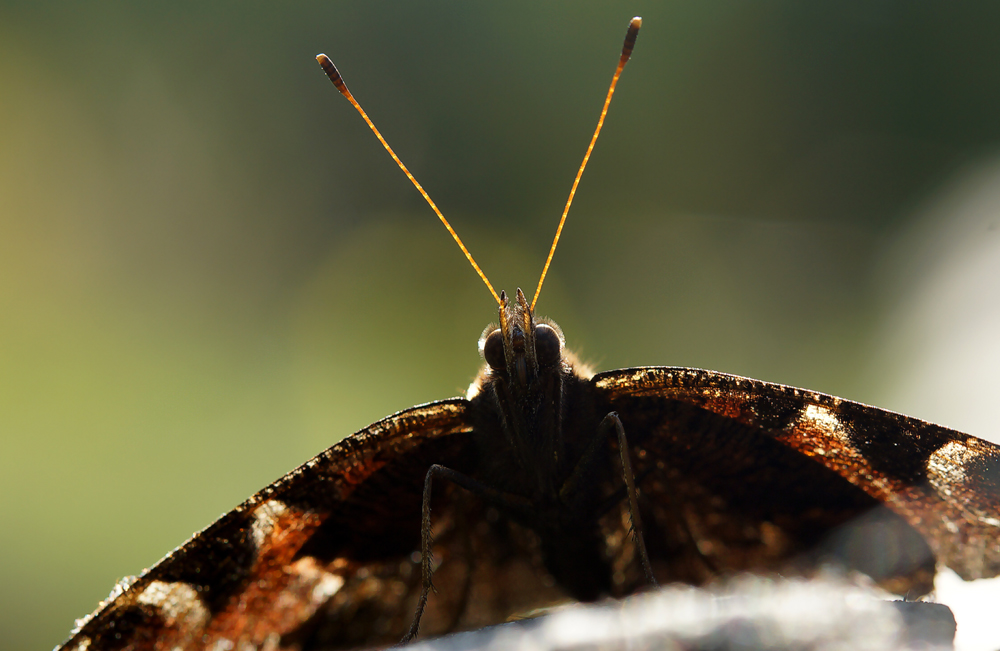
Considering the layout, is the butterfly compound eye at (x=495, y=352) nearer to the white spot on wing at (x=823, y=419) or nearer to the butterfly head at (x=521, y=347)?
the butterfly head at (x=521, y=347)

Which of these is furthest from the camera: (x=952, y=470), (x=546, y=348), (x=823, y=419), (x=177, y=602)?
(x=546, y=348)

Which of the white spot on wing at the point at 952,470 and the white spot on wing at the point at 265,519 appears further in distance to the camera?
the white spot on wing at the point at 265,519

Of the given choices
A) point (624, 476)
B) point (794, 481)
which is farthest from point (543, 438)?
point (794, 481)

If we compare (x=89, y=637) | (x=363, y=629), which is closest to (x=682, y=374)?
(x=363, y=629)

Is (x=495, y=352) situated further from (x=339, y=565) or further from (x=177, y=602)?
(x=177, y=602)

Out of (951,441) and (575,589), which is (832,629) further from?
(575,589)

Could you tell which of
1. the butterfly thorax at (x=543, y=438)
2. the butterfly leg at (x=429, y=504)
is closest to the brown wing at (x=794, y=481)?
the butterfly thorax at (x=543, y=438)

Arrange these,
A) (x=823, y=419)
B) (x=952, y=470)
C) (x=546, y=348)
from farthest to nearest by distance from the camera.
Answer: (x=546, y=348) < (x=823, y=419) < (x=952, y=470)
